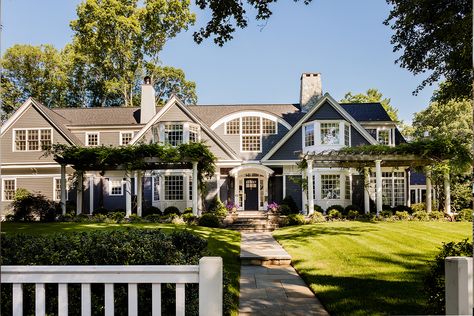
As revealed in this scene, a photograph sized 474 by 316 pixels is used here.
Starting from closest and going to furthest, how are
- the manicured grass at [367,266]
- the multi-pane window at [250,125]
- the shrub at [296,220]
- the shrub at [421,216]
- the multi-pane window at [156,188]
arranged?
the manicured grass at [367,266]
the shrub at [296,220]
the shrub at [421,216]
the multi-pane window at [156,188]
the multi-pane window at [250,125]

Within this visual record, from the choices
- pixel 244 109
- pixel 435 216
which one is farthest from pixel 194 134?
pixel 435 216

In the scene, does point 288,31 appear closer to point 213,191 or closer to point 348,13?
point 348,13

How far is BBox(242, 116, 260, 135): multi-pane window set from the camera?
78.6 ft

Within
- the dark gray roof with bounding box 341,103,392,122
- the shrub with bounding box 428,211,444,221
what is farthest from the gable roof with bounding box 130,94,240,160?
the shrub with bounding box 428,211,444,221

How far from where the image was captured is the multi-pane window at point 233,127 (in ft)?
78.8

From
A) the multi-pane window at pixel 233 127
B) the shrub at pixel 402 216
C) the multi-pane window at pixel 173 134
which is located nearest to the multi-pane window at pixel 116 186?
the multi-pane window at pixel 173 134

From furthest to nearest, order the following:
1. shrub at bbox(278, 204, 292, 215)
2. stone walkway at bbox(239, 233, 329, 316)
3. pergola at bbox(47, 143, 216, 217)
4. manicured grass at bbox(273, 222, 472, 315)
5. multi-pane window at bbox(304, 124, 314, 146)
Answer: multi-pane window at bbox(304, 124, 314, 146), shrub at bbox(278, 204, 292, 215), pergola at bbox(47, 143, 216, 217), manicured grass at bbox(273, 222, 472, 315), stone walkway at bbox(239, 233, 329, 316)

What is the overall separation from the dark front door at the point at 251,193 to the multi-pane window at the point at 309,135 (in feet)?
13.5

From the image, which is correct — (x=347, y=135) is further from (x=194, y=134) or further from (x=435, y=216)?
(x=194, y=134)

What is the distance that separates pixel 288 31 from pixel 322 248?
6.11 m

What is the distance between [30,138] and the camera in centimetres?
2420

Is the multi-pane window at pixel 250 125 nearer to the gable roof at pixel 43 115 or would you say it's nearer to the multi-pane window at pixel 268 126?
the multi-pane window at pixel 268 126

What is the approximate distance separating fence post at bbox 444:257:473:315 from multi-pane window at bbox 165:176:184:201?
2091 cm

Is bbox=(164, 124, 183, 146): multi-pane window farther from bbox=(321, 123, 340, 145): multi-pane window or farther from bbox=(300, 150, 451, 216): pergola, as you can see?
bbox=(321, 123, 340, 145): multi-pane window
